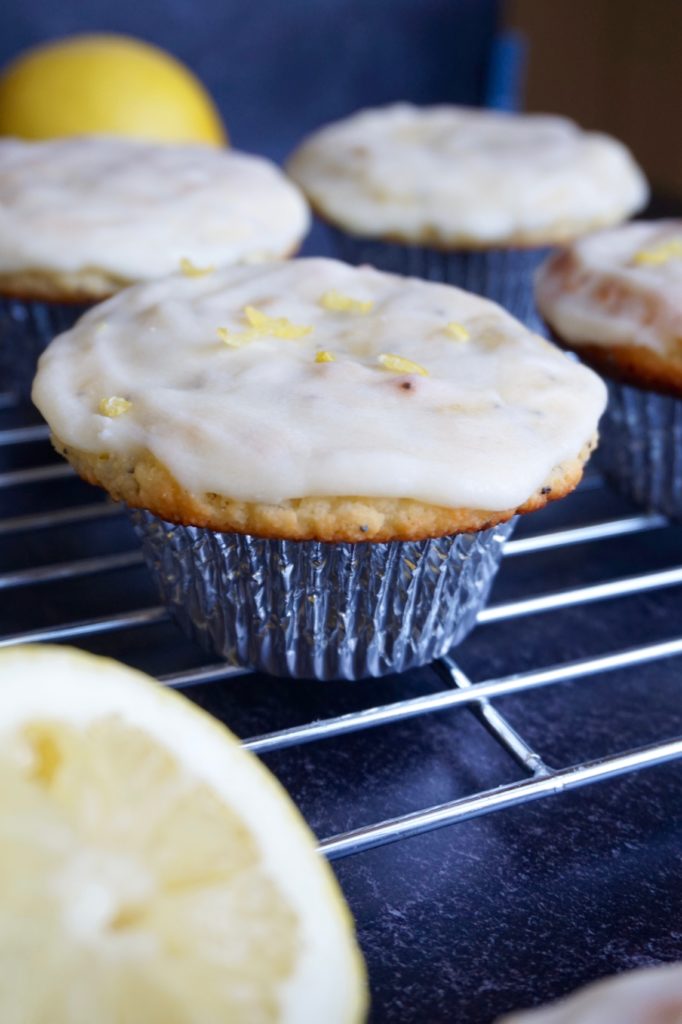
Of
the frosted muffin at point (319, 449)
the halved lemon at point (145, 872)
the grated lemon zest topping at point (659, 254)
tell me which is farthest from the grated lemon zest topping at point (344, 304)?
the halved lemon at point (145, 872)

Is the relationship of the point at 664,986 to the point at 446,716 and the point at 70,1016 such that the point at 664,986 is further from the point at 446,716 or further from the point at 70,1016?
the point at 446,716

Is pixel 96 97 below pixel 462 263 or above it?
above

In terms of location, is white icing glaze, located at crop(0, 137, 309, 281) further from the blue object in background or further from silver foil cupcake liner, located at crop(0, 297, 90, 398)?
the blue object in background

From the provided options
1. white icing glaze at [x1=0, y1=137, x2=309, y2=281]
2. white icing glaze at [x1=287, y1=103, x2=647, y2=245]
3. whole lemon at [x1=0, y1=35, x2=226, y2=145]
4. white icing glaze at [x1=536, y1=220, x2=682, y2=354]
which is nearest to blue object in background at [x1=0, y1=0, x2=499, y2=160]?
whole lemon at [x1=0, y1=35, x2=226, y2=145]

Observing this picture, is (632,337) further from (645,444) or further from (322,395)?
(322,395)

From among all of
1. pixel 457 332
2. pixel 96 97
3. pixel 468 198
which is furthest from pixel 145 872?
pixel 96 97

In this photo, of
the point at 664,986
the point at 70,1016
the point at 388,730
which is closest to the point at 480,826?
the point at 388,730
